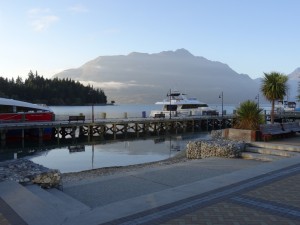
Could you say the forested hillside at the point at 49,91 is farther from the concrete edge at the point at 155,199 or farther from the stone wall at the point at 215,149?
the concrete edge at the point at 155,199

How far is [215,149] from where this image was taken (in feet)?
46.6

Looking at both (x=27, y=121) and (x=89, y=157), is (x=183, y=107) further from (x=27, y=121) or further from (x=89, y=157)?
(x=89, y=157)

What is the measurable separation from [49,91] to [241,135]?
13356 cm

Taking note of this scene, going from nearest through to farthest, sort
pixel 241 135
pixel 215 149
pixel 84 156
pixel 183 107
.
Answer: pixel 215 149 < pixel 241 135 < pixel 84 156 < pixel 183 107

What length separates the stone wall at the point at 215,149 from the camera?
13.6 metres

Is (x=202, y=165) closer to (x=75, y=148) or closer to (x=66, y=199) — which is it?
(x=66, y=199)

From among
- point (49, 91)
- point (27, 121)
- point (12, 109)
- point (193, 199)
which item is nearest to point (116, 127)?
point (27, 121)

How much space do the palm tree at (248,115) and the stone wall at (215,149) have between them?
2.40 metres

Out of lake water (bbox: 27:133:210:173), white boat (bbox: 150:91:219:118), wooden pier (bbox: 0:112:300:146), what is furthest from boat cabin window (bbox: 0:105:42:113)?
white boat (bbox: 150:91:219:118)

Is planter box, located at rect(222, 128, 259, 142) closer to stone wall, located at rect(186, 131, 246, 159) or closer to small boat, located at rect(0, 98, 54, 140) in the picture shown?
stone wall, located at rect(186, 131, 246, 159)

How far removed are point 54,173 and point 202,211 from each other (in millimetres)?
4334

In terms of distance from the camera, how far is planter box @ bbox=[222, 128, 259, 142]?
1510cm

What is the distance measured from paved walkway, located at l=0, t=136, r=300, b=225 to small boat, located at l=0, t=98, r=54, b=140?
88.5 ft

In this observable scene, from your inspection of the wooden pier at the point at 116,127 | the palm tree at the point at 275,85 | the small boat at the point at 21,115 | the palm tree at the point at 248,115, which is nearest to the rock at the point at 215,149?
the palm tree at the point at 248,115
